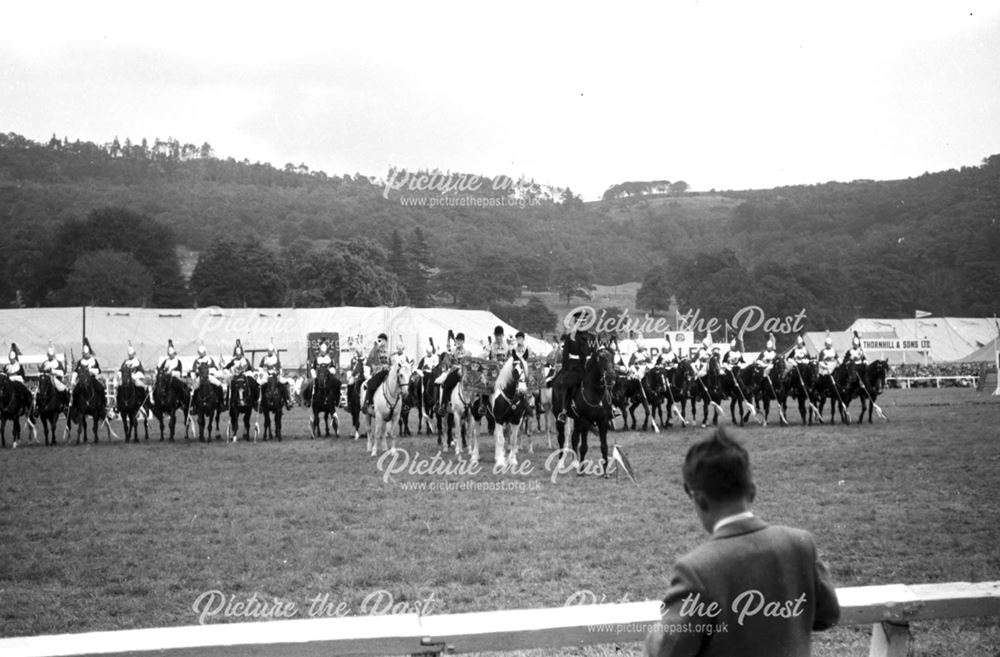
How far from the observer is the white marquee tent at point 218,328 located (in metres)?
45.6

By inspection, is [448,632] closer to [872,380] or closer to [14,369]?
[14,369]

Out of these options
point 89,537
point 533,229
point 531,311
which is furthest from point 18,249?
point 89,537

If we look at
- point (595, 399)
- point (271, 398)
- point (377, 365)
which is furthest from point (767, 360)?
point (271, 398)

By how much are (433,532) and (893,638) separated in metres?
6.14

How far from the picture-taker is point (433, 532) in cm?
981

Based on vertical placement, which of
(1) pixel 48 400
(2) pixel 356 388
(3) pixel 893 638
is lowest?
(3) pixel 893 638

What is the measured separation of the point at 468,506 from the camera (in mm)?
11656

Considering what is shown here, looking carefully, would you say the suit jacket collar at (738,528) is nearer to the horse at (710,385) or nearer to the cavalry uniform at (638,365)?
the cavalry uniform at (638,365)

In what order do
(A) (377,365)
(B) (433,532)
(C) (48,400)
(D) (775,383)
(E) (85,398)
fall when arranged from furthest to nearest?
(D) (775,383) → (E) (85,398) → (C) (48,400) → (A) (377,365) → (B) (433,532)

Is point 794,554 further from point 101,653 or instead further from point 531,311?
point 531,311

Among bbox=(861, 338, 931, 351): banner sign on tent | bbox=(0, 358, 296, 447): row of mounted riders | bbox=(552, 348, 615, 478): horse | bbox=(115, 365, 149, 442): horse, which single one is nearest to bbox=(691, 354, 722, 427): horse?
bbox=(552, 348, 615, 478): horse

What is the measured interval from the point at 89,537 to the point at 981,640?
8.91 meters

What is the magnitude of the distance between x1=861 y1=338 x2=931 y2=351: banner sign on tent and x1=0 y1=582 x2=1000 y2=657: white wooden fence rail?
165 ft

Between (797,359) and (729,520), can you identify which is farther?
(797,359)
